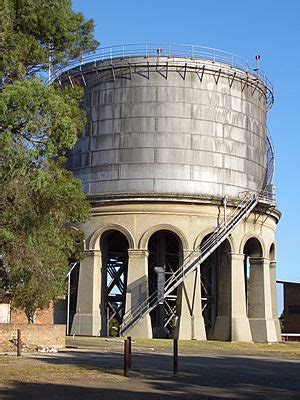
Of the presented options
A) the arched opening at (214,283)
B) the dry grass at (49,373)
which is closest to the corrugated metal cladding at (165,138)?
the arched opening at (214,283)

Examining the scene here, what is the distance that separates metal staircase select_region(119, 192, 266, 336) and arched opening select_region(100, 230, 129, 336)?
96.2 inches

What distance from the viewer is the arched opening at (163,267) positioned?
46344 millimetres

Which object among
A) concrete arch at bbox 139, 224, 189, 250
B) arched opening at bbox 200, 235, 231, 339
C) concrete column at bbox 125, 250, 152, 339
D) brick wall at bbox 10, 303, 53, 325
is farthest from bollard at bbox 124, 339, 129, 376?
arched opening at bbox 200, 235, 231, 339

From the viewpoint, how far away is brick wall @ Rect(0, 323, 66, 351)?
1161 inches

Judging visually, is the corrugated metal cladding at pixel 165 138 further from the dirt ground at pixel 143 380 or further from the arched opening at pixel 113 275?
the dirt ground at pixel 143 380

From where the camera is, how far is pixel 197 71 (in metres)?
47.0

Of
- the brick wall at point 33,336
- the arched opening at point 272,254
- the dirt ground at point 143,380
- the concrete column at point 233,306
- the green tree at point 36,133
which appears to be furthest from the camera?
the arched opening at point 272,254

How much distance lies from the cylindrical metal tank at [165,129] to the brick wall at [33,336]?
48.0 feet

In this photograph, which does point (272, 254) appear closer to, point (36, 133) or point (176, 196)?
point (176, 196)

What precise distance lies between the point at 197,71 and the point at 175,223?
33.8 feet

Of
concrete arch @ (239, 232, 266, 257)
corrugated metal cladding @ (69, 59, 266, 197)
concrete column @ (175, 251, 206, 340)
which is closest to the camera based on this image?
concrete column @ (175, 251, 206, 340)

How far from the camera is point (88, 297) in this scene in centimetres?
4506

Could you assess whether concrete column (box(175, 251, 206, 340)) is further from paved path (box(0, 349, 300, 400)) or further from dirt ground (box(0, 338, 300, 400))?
paved path (box(0, 349, 300, 400))

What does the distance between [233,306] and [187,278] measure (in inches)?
140
